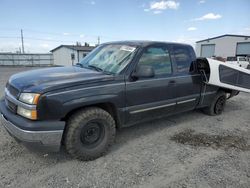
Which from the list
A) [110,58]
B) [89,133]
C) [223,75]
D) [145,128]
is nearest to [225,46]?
[223,75]

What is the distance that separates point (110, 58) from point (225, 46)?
125ft

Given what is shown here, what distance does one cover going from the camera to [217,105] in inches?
215

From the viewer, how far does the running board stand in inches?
186

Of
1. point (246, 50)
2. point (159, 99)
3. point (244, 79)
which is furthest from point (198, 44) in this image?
point (159, 99)

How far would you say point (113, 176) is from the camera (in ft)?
9.07

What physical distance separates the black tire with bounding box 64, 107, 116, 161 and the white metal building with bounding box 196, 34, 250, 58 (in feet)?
120

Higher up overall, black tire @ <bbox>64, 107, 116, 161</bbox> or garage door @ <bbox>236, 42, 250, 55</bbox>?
garage door @ <bbox>236, 42, 250, 55</bbox>

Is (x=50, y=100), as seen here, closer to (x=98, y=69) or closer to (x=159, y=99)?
(x=98, y=69)

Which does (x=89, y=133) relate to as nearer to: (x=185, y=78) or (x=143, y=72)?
(x=143, y=72)

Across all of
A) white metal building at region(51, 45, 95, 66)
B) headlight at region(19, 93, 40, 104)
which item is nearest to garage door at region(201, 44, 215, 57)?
white metal building at region(51, 45, 95, 66)

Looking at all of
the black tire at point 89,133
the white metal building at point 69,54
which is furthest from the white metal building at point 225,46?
the black tire at point 89,133

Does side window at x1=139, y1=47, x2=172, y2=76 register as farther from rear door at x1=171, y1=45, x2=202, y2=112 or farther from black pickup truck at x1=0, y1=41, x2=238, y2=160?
rear door at x1=171, y1=45, x2=202, y2=112

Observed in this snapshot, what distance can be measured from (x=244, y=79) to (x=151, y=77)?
11.1ft

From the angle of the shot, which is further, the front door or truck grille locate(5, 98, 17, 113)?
the front door
